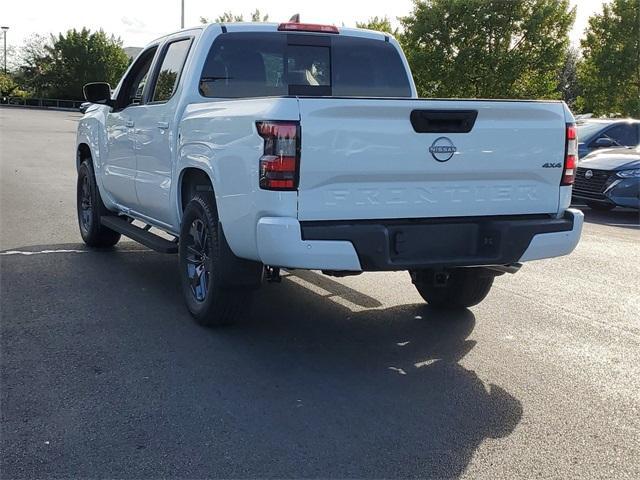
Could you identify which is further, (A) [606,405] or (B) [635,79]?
(B) [635,79]

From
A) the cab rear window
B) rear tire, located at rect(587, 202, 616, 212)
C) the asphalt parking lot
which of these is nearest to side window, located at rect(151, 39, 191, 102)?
the cab rear window

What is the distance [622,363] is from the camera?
192 inches

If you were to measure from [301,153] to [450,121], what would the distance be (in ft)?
3.05

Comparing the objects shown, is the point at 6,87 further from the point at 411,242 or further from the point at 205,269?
the point at 411,242

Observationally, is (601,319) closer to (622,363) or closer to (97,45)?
(622,363)

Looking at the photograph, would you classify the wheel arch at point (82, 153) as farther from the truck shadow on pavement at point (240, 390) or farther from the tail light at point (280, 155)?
the tail light at point (280, 155)

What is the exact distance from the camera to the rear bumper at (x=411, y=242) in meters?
4.25

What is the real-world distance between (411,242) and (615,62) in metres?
32.5

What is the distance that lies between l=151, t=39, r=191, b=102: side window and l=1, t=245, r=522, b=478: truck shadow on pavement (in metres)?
1.66

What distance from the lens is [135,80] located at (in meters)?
7.18

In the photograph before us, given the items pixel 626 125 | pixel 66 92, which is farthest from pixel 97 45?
pixel 626 125

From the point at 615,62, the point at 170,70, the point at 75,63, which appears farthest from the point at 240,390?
the point at 75,63

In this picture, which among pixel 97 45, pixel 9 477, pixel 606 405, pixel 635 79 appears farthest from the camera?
pixel 97 45

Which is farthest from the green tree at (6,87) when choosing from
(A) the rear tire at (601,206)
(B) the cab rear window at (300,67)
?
(B) the cab rear window at (300,67)
